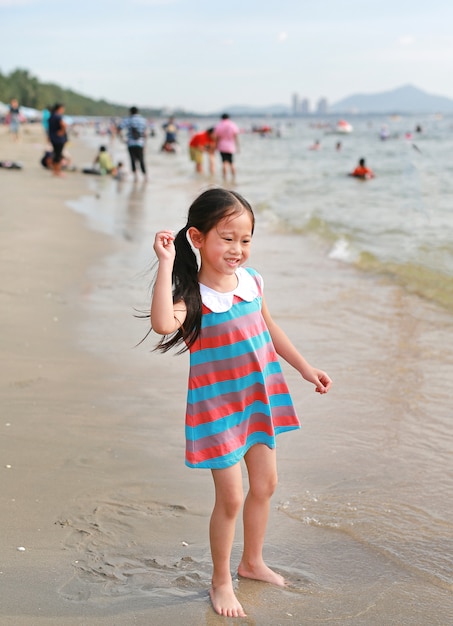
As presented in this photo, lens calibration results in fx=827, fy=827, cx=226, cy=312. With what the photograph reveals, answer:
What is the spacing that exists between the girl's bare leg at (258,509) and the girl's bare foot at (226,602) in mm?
174

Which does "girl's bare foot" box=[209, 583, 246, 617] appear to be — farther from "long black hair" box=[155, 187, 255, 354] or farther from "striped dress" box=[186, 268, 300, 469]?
"long black hair" box=[155, 187, 255, 354]

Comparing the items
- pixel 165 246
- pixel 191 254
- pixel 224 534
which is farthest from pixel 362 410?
pixel 165 246

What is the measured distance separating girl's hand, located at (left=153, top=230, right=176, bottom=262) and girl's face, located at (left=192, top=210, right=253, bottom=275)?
0.46 feet

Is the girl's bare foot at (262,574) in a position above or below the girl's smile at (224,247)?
below

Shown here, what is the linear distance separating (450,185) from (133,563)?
18333 mm

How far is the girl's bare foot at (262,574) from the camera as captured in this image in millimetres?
2809

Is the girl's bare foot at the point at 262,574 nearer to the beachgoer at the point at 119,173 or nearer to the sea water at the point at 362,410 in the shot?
the sea water at the point at 362,410

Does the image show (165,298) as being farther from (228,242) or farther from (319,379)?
(319,379)

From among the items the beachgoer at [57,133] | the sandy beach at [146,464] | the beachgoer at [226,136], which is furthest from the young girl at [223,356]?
the beachgoer at [226,136]

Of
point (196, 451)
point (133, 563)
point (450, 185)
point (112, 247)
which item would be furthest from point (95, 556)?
point (450, 185)

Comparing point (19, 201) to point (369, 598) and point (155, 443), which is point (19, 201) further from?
point (369, 598)

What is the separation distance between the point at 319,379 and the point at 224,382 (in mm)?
438

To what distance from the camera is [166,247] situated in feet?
8.41

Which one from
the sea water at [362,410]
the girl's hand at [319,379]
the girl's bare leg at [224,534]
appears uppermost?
the girl's hand at [319,379]
